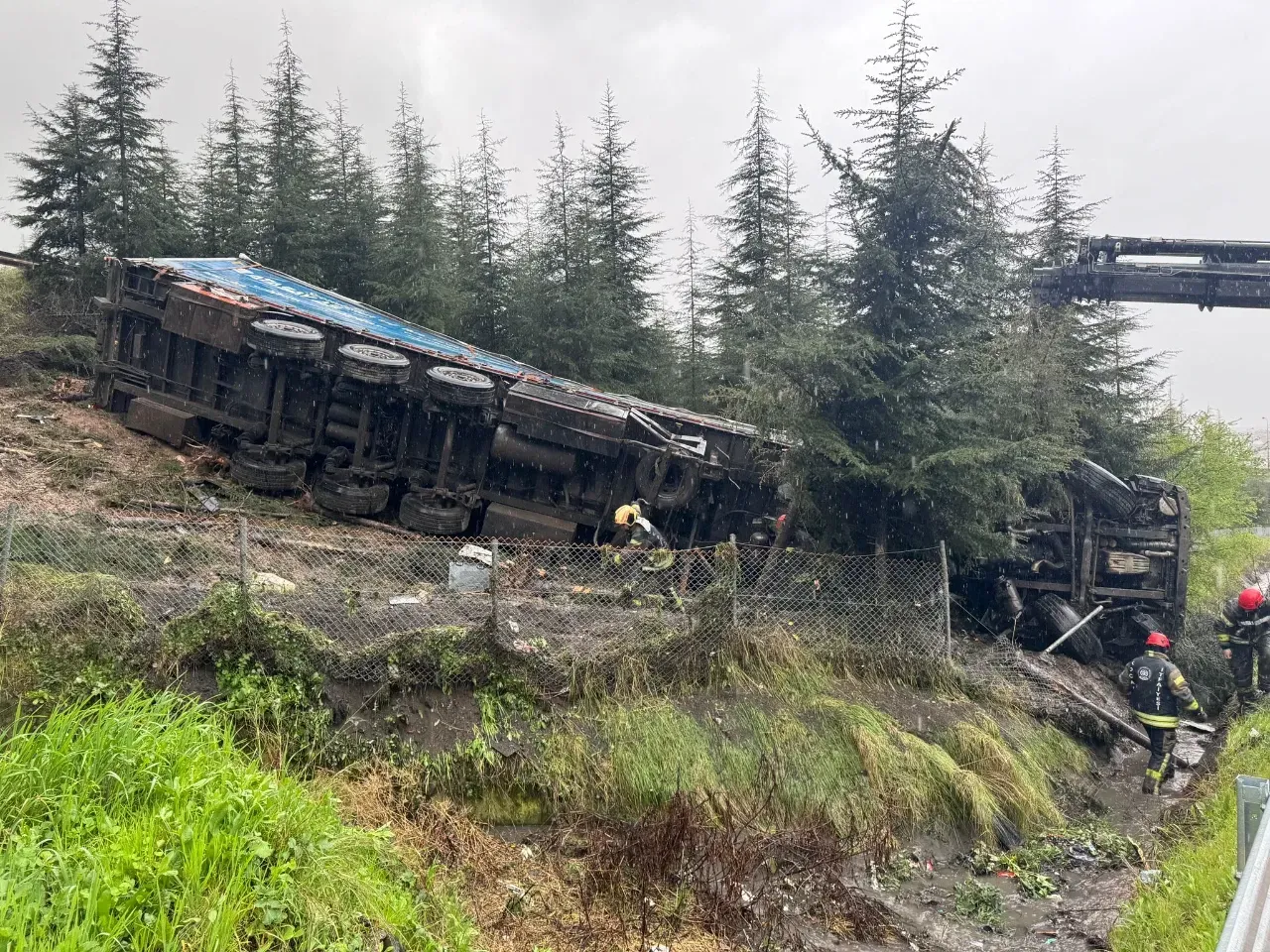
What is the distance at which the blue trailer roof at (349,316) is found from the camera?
40.3 ft

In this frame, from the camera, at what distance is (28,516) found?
701 cm

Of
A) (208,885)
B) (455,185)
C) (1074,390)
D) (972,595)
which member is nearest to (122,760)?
(208,885)

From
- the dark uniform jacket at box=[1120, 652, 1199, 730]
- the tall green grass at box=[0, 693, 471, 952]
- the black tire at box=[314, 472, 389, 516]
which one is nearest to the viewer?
the tall green grass at box=[0, 693, 471, 952]

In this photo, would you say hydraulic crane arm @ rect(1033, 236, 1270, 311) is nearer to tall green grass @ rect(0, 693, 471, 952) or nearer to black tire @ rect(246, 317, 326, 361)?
black tire @ rect(246, 317, 326, 361)

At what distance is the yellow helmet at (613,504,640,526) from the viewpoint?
10133mm

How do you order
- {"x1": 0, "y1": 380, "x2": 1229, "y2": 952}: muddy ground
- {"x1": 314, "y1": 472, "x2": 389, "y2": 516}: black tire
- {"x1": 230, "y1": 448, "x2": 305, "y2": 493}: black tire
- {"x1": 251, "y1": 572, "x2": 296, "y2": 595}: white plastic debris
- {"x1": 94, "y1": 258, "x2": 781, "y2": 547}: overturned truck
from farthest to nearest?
{"x1": 230, "y1": 448, "x2": 305, "y2": 493}: black tire < {"x1": 314, "y1": 472, "x2": 389, "y2": 516}: black tire < {"x1": 94, "y1": 258, "x2": 781, "y2": 547}: overturned truck < {"x1": 251, "y1": 572, "x2": 296, "y2": 595}: white plastic debris < {"x1": 0, "y1": 380, "x2": 1229, "y2": 952}: muddy ground

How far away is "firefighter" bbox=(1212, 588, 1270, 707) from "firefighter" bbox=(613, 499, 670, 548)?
6.59 metres

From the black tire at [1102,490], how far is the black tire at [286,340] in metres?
10.4

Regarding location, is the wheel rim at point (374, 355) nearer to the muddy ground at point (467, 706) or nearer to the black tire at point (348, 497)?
the black tire at point (348, 497)

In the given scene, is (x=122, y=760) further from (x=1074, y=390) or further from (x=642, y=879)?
(x=1074, y=390)

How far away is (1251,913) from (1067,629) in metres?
9.99

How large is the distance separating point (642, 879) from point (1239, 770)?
17.6 feet

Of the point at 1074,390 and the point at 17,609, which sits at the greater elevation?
the point at 1074,390

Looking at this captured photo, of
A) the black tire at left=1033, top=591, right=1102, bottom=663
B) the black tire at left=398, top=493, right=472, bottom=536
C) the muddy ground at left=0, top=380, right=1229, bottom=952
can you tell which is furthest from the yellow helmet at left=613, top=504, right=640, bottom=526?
the black tire at left=1033, top=591, right=1102, bottom=663
